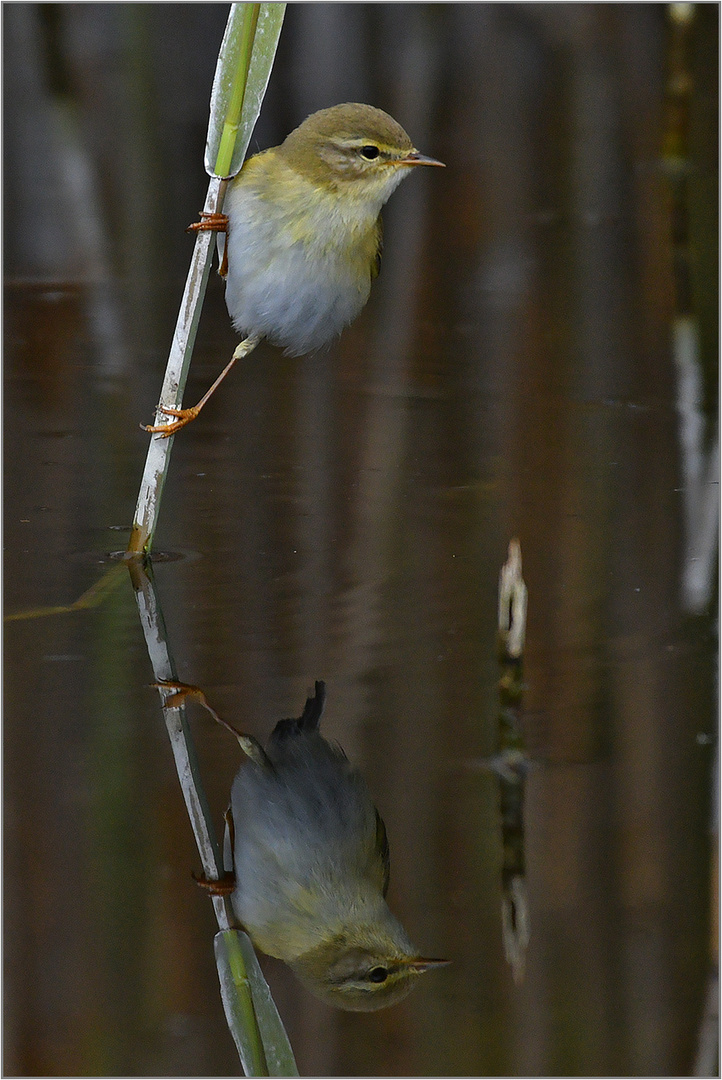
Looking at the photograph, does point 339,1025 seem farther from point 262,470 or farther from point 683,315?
point 683,315

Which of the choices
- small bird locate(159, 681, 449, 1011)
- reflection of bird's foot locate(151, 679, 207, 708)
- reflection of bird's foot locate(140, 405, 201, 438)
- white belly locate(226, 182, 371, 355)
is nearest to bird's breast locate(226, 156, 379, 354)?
white belly locate(226, 182, 371, 355)

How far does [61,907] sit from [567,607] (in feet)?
4.76

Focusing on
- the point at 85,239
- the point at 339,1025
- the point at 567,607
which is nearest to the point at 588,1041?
the point at 339,1025

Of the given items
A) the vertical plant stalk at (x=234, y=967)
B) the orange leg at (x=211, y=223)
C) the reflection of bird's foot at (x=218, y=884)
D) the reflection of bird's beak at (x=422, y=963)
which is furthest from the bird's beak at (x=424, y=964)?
the orange leg at (x=211, y=223)

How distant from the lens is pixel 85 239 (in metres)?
6.02

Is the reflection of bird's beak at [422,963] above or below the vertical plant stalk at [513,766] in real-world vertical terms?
below

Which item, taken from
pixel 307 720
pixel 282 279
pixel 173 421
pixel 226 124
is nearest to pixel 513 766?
pixel 307 720

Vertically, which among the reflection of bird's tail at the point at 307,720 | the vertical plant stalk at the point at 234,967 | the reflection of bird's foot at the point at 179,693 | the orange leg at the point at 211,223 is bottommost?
the vertical plant stalk at the point at 234,967

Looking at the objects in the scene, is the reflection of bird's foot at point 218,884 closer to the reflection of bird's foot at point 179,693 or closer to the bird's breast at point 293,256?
the reflection of bird's foot at point 179,693

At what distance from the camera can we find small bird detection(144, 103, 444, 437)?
11.0ft

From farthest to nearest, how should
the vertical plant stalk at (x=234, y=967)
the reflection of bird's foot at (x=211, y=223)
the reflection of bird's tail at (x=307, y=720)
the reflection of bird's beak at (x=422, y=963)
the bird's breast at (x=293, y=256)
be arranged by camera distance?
the bird's breast at (x=293, y=256), the reflection of bird's foot at (x=211, y=223), the reflection of bird's tail at (x=307, y=720), the reflection of bird's beak at (x=422, y=963), the vertical plant stalk at (x=234, y=967)

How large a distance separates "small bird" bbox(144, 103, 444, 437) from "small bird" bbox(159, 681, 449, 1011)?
1039mm

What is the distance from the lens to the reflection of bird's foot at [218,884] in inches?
89.0

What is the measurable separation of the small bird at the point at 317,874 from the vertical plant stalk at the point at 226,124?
0.97m
